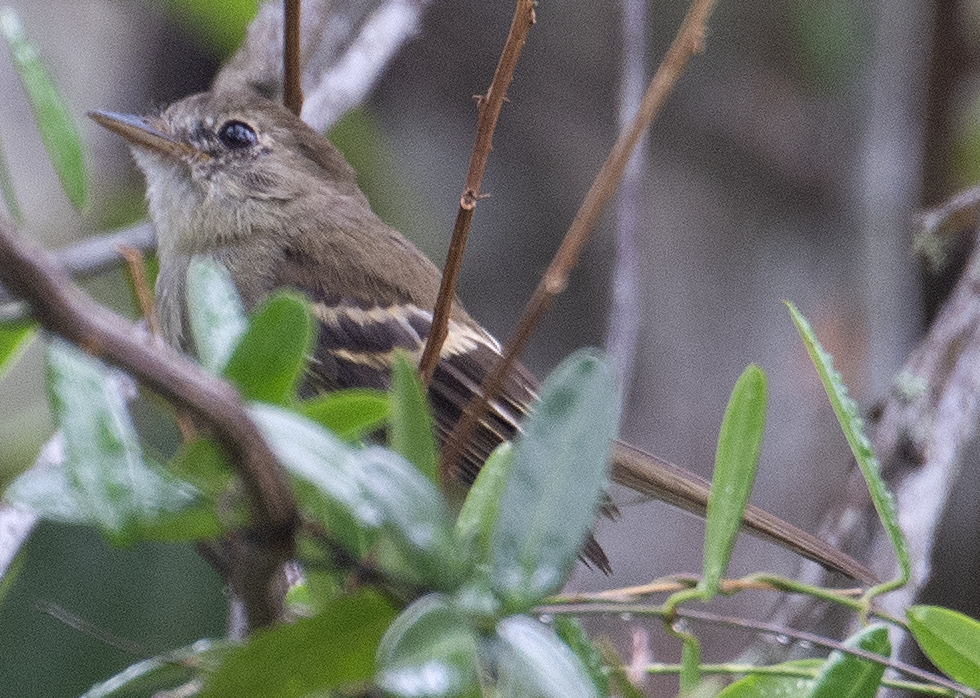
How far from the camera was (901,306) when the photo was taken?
3678 mm

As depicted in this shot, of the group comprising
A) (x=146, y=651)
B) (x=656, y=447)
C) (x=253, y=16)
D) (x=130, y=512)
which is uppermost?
(x=253, y=16)

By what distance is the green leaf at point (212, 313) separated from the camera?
899mm

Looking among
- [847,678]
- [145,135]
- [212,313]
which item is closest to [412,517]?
[212,313]

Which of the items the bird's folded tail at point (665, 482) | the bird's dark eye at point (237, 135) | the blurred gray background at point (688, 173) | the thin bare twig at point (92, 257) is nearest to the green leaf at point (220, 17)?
the blurred gray background at point (688, 173)

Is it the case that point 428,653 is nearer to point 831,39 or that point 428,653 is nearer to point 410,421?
point 410,421

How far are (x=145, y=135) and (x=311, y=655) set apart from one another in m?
2.25

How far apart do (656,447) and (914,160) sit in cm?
128

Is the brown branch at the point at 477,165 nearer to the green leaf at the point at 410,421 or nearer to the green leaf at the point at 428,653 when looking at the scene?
the green leaf at the point at 410,421

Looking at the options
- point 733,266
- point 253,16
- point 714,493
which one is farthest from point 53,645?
point 733,266

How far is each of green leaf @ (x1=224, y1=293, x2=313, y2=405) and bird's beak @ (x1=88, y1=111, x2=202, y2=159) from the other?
6.55 feet

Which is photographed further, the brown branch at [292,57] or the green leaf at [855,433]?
the brown branch at [292,57]

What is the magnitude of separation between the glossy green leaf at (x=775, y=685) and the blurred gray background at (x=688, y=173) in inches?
90.9

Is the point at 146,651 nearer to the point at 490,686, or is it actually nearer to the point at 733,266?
the point at 490,686

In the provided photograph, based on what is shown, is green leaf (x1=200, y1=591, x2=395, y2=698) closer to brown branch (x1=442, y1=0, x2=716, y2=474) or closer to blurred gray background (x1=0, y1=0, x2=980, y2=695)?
brown branch (x1=442, y1=0, x2=716, y2=474)
